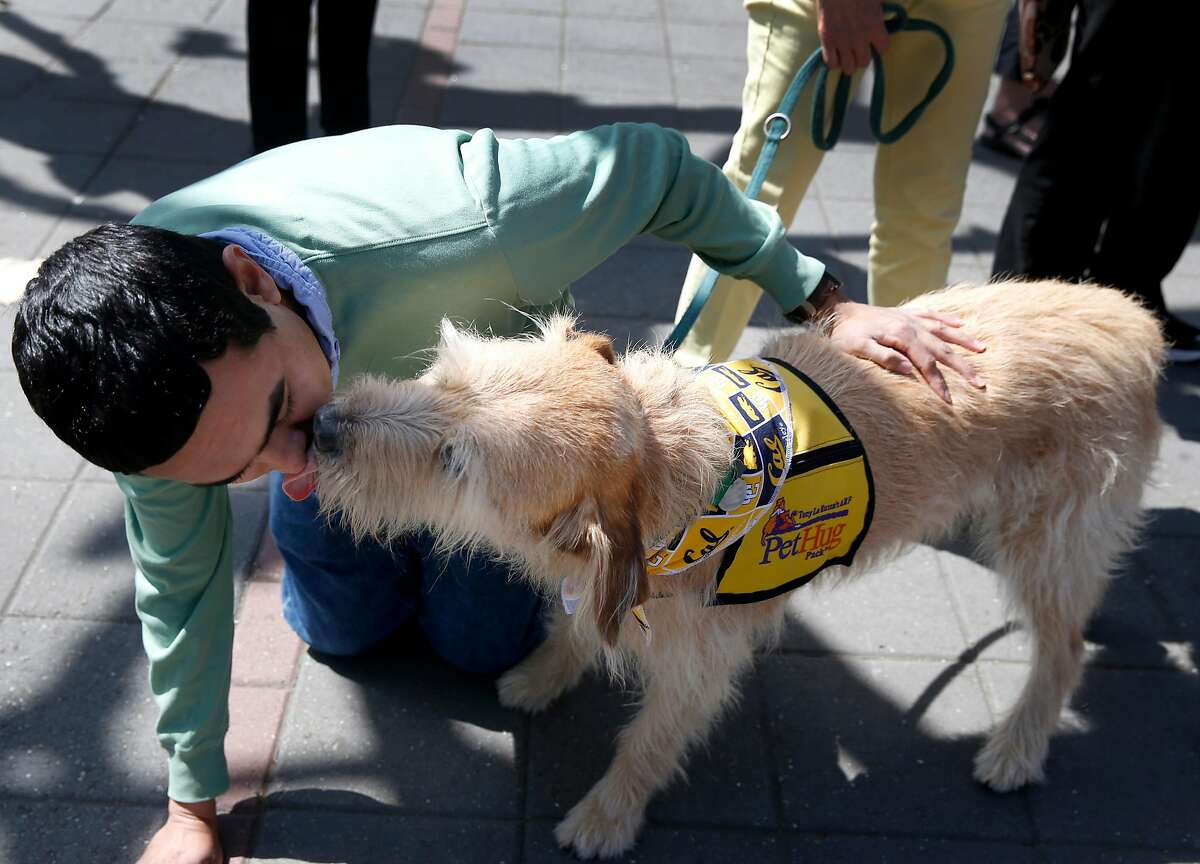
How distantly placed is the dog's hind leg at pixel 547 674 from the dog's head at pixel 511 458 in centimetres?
95

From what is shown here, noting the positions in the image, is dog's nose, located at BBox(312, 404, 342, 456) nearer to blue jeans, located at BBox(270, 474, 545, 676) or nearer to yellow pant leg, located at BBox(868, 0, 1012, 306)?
blue jeans, located at BBox(270, 474, 545, 676)

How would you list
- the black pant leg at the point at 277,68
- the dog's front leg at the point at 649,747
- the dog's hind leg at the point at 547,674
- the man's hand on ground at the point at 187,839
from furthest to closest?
the black pant leg at the point at 277,68 < the dog's hind leg at the point at 547,674 < the dog's front leg at the point at 649,747 < the man's hand on ground at the point at 187,839

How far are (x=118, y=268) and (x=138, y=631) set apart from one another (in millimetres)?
1775

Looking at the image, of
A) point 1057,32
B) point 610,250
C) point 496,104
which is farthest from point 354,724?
point 496,104

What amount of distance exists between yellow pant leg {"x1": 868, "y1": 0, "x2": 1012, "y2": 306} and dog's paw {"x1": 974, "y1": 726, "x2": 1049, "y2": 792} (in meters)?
1.66

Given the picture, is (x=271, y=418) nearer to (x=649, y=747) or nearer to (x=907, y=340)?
(x=649, y=747)

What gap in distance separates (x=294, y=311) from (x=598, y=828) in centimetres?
161

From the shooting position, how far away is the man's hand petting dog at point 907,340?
256 centimetres

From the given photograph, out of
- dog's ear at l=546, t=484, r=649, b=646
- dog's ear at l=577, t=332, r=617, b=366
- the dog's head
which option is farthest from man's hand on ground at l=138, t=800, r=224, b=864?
dog's ear at l=577, t=332, r=617, b=366

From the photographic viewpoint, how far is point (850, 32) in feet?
9.85

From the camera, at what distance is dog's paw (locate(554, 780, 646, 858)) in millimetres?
2711

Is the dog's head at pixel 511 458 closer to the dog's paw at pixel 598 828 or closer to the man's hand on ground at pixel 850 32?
the dog's paw at pixel 598 828

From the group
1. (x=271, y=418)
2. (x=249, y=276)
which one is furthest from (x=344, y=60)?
(x=271, y=418)

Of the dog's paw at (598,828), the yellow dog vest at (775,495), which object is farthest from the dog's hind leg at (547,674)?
the yellow dog vest at (775,495)
